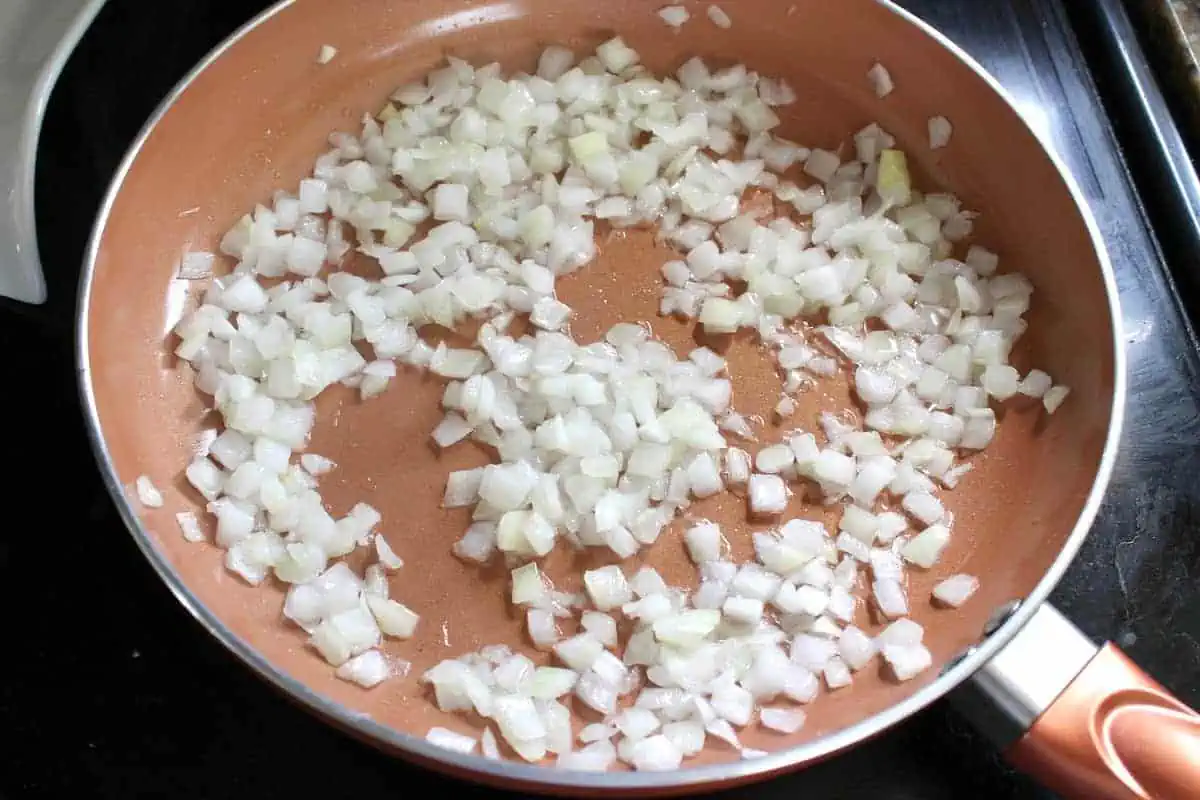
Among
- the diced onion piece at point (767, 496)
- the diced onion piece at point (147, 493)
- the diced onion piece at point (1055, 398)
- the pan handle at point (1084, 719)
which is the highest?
the diced onion piece at point (1055, 398)

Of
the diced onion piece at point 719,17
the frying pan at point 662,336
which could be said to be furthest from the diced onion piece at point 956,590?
the diced onion piece at point 719,17

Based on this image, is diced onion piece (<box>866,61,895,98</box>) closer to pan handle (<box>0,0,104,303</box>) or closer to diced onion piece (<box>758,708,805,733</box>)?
diced onion piece (<box>758,708,805,733</box>)

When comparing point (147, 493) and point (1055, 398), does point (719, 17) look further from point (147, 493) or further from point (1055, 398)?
point (147, 493)

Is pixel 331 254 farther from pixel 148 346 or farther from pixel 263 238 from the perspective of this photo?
pixel 148 346

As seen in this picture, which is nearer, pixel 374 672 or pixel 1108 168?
pixel 374 672

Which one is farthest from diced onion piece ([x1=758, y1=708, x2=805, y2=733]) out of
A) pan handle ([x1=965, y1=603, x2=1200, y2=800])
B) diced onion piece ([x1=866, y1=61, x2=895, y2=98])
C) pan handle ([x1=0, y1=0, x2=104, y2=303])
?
pan handle ([x1=0, y1=0, x2=104, y2=303])

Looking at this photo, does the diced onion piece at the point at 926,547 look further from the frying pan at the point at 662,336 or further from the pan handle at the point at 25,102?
the pan handle at the point at 25,102

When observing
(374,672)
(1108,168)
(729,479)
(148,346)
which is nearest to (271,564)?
(374,672)

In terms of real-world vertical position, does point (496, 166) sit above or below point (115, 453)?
above

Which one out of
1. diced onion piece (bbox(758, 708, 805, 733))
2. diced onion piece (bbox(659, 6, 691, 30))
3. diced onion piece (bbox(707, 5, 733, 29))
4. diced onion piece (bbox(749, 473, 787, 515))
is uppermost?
diced onion piece (bbox(707, 5, 733, 29))
